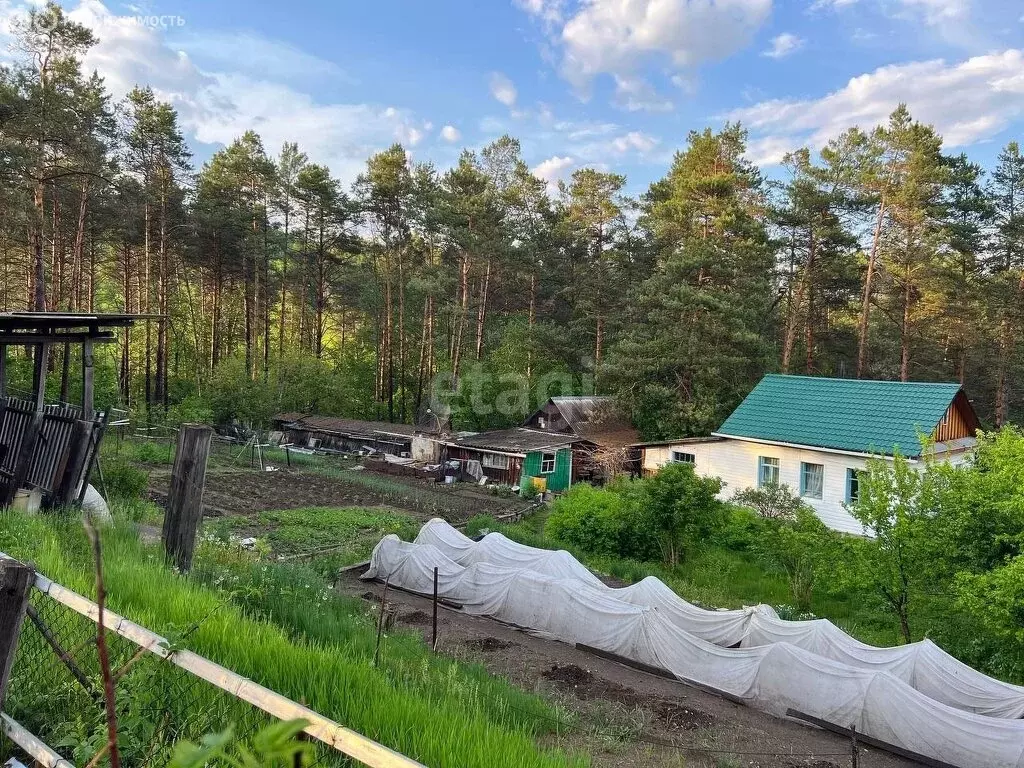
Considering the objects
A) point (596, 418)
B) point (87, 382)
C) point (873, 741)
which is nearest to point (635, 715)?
point (873, 741)

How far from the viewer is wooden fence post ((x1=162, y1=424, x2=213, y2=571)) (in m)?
5.95

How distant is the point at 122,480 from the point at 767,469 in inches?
753

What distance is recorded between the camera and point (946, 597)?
442 inches

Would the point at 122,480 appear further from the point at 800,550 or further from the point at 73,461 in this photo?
the point at 800,550

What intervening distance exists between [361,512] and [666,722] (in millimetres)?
14534

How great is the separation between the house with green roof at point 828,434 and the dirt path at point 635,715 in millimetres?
10958

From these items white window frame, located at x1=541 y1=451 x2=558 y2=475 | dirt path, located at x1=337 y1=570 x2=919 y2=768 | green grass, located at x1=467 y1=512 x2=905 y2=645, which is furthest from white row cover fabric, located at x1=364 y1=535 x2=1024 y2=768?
white window frame, located at x1=541 y1=451 x2=558 y2=475

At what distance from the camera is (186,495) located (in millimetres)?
6039

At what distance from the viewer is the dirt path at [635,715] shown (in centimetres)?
660

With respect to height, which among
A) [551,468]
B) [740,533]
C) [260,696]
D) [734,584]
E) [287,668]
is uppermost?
[260,696]

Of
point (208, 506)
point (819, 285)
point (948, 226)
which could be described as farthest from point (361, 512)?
point (948, 226)

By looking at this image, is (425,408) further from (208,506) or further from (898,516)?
(898,516)

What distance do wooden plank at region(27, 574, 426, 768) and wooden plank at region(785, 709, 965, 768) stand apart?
7846 millimetres

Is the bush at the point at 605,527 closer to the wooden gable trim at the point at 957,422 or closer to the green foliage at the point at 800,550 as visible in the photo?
the green foliage at the point at 800,550
